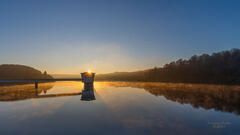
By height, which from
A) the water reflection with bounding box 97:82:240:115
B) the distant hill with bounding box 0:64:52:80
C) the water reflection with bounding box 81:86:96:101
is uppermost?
the distant hill with bounding box 0:64:52:80

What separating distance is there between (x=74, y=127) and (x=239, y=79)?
69.3 meters

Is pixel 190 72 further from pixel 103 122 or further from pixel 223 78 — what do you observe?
pixel 103 122

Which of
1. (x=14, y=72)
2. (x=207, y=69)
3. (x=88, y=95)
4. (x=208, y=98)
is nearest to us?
(x=208, y=98)

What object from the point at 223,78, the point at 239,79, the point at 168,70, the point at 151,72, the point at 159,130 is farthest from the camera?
the point at 151,72

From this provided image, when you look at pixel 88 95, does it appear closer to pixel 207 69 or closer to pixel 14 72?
pixel 207 69

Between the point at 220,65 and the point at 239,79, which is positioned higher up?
the point at 220,65

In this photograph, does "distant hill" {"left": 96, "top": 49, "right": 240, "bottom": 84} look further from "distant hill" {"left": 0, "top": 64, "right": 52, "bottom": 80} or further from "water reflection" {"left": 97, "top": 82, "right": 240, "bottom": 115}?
"distant hill" {"left": 0, "top": 64, "right": 52, "bottom": 80}

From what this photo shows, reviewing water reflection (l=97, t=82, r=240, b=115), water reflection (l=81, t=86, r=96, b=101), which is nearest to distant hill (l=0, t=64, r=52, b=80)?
water reflection (l=81, t=86, r=96, b=101)

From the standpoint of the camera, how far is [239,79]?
52.0 m

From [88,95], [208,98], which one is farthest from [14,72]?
[208,98]

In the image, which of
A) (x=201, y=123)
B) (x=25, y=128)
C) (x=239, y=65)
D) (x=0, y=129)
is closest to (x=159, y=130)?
(x=201, y=123)

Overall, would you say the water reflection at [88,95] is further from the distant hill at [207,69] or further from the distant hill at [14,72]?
the distant hill at [14,72]

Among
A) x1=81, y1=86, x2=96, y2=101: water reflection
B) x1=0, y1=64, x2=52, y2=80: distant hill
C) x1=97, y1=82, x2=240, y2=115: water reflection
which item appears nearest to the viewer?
x1=97, y1=82, x2=240, y2=115: water reflection

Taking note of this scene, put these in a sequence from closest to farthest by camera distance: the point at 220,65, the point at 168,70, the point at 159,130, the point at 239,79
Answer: the point at 159,130 → the point at 239,79 → the point at 220,65 → the point at 168,70
